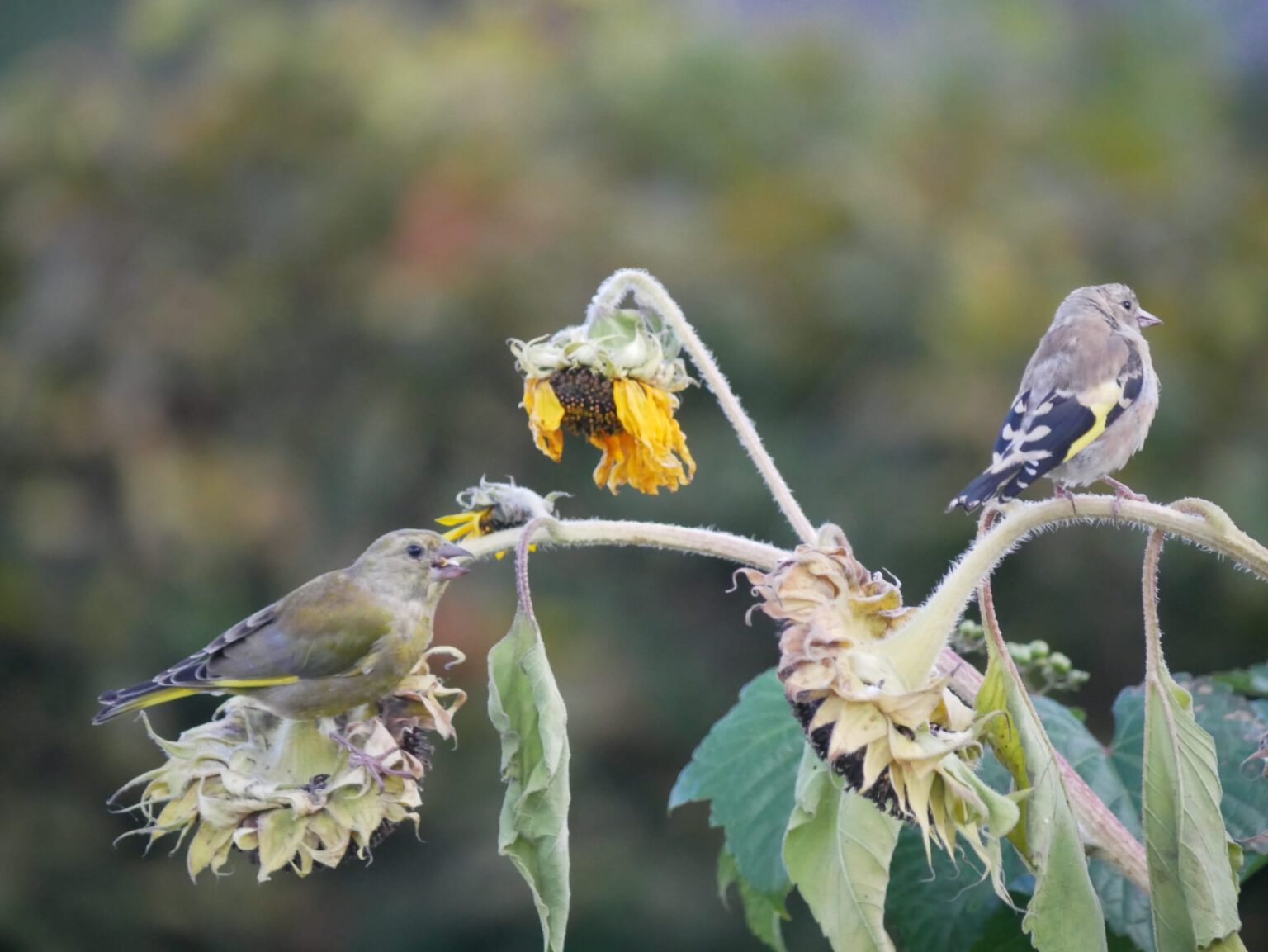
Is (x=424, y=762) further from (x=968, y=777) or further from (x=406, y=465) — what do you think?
(x=406, y=465)

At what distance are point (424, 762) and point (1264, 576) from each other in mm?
920

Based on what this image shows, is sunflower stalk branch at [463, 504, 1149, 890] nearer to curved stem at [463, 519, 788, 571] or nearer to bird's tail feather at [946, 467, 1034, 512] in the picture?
curved stem at [463, 519, 788, 571]

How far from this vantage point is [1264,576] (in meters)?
1.31

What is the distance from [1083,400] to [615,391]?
2.30 feet

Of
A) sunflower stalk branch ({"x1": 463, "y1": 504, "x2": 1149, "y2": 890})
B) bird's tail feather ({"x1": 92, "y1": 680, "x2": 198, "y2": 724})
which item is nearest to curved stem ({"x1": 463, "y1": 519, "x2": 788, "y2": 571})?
sunflower stalk branch ({"x1": 463, "y1": 504, "x2": 1149, "y2": 890})

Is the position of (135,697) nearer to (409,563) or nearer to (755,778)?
(409,563)

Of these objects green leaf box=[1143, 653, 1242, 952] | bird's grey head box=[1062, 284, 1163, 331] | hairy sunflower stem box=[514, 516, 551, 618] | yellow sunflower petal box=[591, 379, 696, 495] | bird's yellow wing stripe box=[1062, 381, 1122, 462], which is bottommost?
green leaf box=[1143, 653, 1242, 952]

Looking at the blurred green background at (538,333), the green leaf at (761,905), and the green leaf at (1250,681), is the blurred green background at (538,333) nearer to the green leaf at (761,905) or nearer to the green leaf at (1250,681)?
the green leaf at (761,905)

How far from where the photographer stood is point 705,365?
1.80 m

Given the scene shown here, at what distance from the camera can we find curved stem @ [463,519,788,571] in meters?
1.50

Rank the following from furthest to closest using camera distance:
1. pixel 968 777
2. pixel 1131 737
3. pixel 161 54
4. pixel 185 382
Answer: pixel 161 54
pixel 185 382
pixel 1131 737
pixel 968 777

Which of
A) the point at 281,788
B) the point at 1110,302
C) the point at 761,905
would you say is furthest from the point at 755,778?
the point at 1110,302

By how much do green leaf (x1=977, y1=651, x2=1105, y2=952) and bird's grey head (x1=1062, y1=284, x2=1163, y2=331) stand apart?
104cm

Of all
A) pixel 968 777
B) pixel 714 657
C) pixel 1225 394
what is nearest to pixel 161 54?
pixel 714 657
